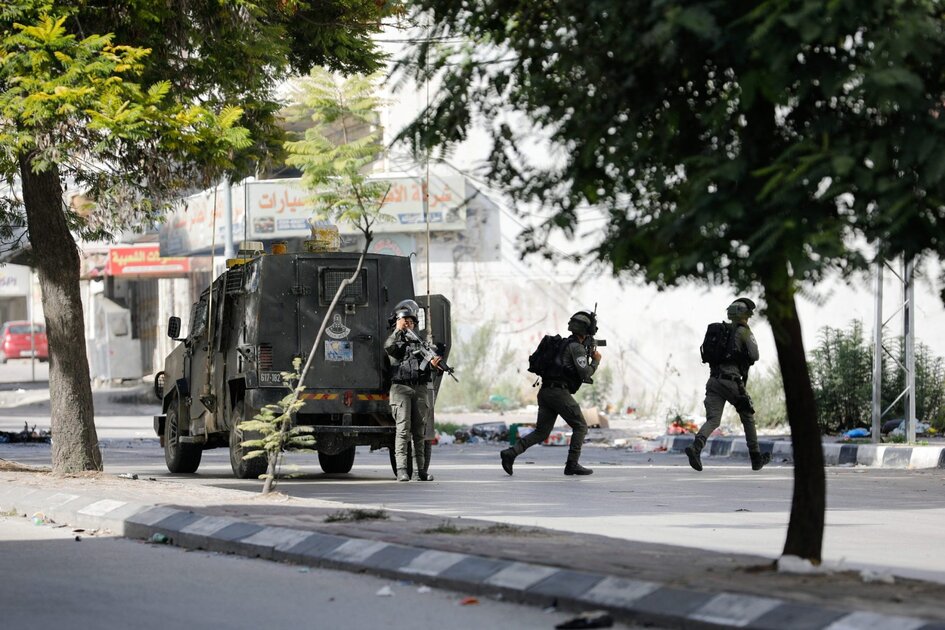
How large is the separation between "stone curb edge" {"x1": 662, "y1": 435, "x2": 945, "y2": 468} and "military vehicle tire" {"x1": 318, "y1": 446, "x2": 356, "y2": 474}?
5.74m

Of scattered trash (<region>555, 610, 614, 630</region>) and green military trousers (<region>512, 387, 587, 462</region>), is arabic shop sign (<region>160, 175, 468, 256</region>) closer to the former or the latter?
green military trousers (<region>512, 387, 587, 462</region>)

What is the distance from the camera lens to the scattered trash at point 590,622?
702cm

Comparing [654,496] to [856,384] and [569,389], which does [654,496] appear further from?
[856,384]

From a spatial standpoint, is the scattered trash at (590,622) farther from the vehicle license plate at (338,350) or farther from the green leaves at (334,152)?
the green leaves at (334,152)

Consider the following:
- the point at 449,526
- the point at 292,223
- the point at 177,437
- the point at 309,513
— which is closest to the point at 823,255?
the point at 449,526

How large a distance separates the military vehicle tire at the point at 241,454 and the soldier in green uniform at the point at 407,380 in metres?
1.73

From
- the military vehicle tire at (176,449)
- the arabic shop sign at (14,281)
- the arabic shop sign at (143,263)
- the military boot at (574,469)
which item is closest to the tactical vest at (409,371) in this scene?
the military boot at (574,469)

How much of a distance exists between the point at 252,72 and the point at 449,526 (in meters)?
6.76

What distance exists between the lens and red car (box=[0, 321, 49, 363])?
6134cm

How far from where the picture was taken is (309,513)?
11.5 metres

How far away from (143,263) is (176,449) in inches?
1216

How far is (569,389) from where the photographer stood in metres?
18.0

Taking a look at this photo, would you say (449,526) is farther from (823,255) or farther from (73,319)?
(73,319)

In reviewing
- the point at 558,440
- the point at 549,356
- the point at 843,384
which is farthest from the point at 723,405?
the point at 558,440
